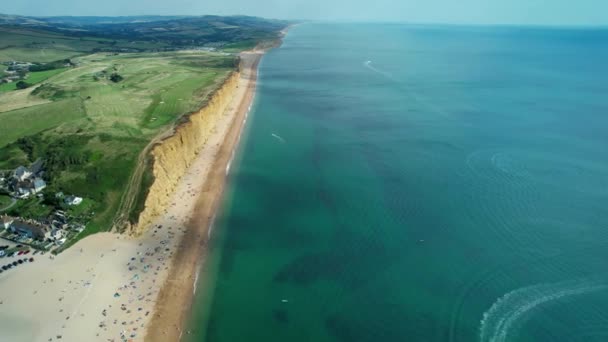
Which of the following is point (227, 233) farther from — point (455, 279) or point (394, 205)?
point (455, 279)

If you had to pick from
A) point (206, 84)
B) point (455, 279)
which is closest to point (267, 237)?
point (455, 279)

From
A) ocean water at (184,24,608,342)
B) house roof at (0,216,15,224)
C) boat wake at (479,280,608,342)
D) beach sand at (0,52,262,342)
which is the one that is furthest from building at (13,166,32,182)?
boat wake at (479,280,608,342)

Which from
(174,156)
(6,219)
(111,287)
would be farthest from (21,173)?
(111,287)

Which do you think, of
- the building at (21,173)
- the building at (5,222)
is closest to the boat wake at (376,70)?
the building at (21,173)

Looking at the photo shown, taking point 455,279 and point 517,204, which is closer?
point 455,279

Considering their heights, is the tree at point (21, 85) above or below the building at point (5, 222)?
above

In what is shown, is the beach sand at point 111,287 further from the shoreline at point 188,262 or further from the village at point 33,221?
the village at point 33,221
